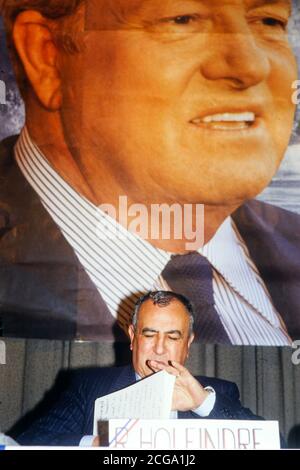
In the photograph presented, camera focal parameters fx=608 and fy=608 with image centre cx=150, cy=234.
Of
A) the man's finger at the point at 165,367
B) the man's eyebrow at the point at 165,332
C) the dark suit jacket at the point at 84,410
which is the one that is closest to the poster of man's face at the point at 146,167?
the dark suit jacket at the point at 84,410

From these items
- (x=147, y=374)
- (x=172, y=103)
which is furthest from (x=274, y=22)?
(x=147, y=374)

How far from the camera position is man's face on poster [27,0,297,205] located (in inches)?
109

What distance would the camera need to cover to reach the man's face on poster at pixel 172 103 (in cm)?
277

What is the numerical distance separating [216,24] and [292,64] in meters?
0.40

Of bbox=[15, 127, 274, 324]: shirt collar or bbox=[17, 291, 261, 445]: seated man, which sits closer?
bbox=[17, 291, 261, 445]: seated man

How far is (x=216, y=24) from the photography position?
9.30 ft

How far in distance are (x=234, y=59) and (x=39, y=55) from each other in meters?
0.90

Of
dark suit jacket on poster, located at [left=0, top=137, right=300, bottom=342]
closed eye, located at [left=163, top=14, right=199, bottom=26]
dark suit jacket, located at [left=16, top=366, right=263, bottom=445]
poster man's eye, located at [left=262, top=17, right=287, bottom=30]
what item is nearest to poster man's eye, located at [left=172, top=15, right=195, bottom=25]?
closed eye, located at [left=163, top=14, right=199, bottom=26]

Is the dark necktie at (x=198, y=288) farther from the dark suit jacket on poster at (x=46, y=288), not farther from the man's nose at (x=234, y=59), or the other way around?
the man's nose at (x=234, y=59)

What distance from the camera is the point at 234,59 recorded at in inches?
110

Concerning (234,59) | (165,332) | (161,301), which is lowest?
(165,332)

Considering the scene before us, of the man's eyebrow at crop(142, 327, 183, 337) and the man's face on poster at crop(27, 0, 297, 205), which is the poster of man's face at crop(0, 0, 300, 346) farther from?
the man's eyebrow at crop(142, 327, 183, 337)

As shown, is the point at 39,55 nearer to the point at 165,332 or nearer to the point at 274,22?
the point at 274,22

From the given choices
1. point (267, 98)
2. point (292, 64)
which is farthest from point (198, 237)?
point (292, 64)
